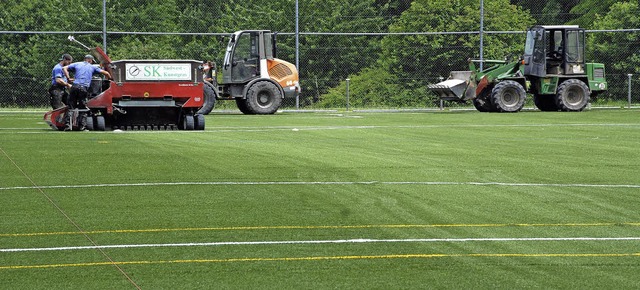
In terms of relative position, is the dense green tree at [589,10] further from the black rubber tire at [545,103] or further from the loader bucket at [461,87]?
the loader bucket at [461,87]

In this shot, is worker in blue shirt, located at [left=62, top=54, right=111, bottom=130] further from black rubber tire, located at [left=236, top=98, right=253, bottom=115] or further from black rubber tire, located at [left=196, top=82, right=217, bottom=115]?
black rubber tire, located at [left=236, top=98, right=253, bottom=115]

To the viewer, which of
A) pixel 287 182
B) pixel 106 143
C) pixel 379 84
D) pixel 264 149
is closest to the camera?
pixel 287 182

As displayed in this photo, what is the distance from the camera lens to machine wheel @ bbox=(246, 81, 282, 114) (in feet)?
124

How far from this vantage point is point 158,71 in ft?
87.5

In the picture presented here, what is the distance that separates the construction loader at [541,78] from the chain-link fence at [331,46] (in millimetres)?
2519

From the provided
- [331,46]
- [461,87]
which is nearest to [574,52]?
[461,87]

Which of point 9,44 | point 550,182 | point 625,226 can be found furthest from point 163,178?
point 9,44

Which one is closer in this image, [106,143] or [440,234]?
[440,234]

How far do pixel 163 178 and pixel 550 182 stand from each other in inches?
191

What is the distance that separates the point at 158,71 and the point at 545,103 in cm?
Result: 1811

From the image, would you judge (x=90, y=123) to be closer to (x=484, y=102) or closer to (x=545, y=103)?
(x=484, y=102)

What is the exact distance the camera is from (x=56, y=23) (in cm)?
4297

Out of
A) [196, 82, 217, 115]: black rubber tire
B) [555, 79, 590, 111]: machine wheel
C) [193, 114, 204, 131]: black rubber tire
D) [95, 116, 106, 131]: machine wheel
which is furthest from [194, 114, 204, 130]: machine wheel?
[555, 79, 590, 111]: machine wheel

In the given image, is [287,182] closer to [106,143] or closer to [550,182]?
[550,182]
